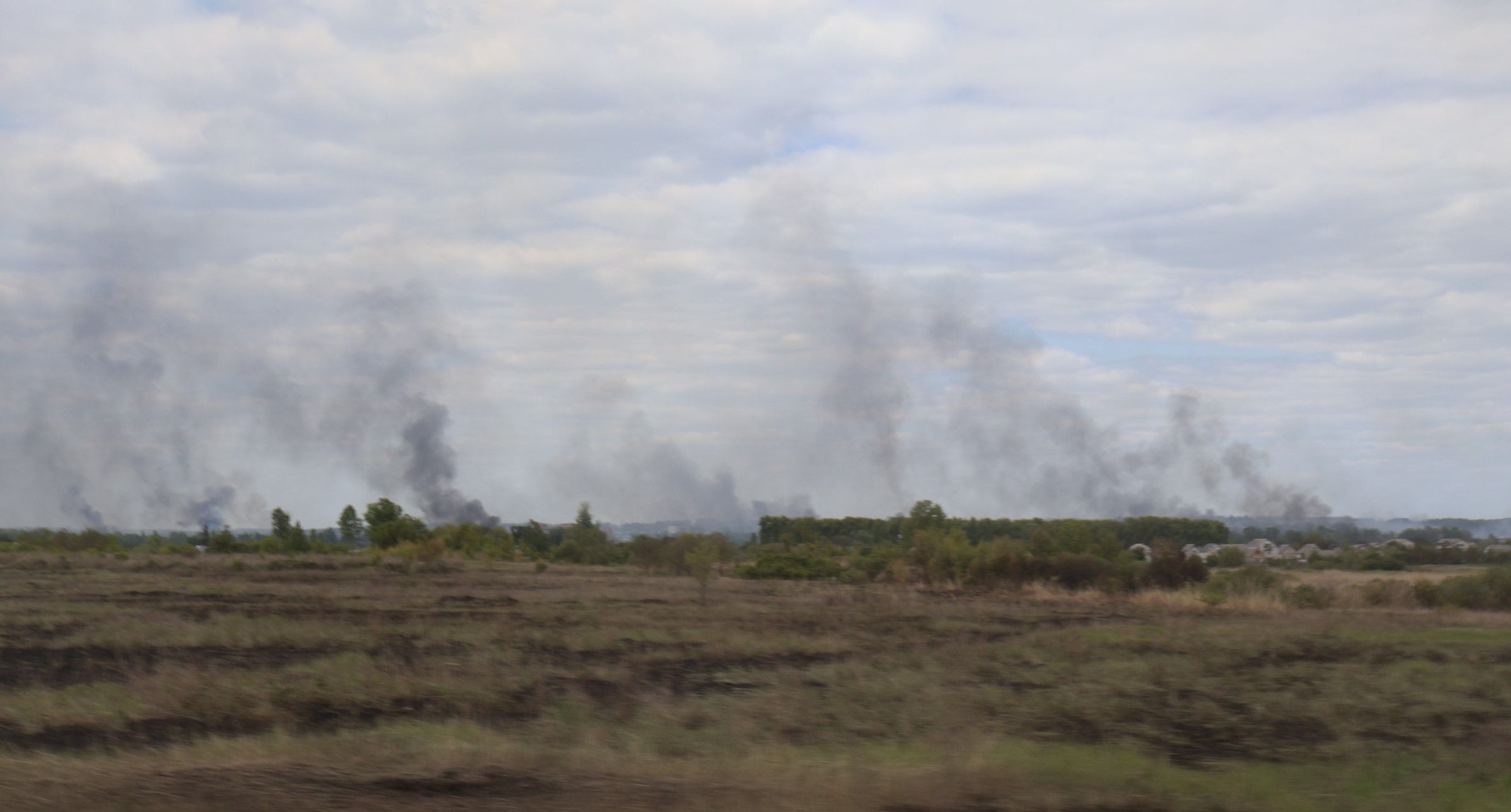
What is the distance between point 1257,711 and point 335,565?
56.3 metres

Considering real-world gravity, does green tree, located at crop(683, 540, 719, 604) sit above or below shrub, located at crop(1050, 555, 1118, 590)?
above

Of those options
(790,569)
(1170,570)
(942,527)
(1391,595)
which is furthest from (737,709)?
(942,527)

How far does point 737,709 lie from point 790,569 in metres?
50.5

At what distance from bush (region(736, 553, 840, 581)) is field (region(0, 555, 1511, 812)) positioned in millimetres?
30041

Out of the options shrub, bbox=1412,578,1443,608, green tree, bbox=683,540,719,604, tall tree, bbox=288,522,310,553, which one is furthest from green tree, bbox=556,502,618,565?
shrub, bbox=1412,578,1443,608

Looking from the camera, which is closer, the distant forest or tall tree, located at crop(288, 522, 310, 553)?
the distant forest

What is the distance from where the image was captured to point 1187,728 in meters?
13.2

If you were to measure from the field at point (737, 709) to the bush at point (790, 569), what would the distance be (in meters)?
30.0

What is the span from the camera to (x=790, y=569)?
64.3 meters

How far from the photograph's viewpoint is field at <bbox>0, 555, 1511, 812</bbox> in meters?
8.55

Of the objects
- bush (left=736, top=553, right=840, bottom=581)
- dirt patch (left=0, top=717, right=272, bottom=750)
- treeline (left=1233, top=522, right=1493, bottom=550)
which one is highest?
dirt patch (left=0, top=717, right=272, bottom=750)

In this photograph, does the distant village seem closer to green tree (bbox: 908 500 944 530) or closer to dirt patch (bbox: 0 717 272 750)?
green tree (bbox: 908 500 944 530)

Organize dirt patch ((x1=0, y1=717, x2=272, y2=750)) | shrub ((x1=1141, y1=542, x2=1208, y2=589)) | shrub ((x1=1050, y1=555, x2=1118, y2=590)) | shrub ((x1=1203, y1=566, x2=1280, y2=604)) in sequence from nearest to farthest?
1. dirt patch ((x1=0, y1=717, x2=272, y2=750))
2. shrub ((x1=1203, y1=566, x2=1280, y2=604))
3. shrub ((x1=1050, y1=555, x2=1118, y2=590))
4. shrub ((x1=1141, y1=542, x2=1208, y2=589))

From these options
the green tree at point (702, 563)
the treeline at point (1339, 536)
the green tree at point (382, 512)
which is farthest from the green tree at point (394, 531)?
the treeline at point (1339, 536)
